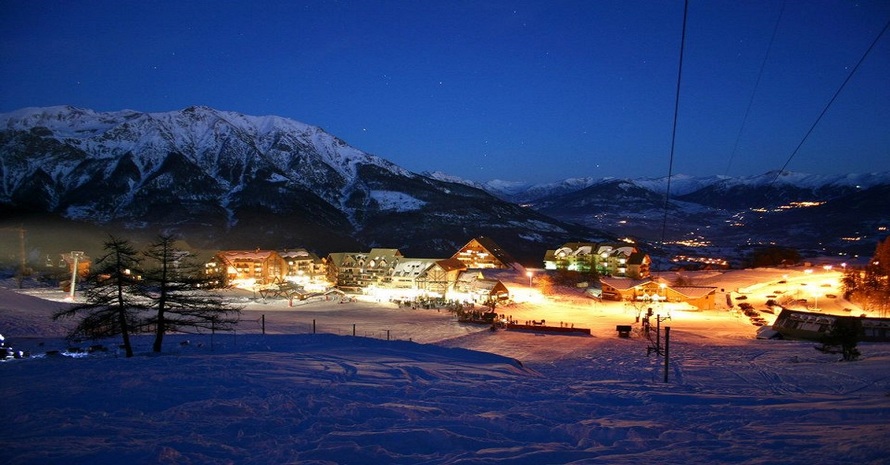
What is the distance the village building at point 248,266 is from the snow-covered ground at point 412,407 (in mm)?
44008

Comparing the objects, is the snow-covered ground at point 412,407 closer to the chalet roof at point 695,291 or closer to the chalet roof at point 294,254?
the chalet roof at point 695,291

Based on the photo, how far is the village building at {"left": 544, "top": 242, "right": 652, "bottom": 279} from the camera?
229 ft

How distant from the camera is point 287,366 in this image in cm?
1741

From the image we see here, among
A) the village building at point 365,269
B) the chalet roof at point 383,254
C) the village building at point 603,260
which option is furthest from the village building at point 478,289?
the village building at point 603,260

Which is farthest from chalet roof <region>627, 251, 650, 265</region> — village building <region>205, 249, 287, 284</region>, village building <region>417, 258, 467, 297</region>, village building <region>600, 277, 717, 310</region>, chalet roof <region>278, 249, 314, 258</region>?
village building <region>205, 249, 287, 284</region>

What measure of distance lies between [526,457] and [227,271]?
68955mm

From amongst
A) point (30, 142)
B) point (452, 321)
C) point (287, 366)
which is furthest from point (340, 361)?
point (30, 142)

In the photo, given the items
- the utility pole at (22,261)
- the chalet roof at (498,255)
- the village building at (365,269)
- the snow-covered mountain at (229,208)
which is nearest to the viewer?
the utility pole at (22,261)

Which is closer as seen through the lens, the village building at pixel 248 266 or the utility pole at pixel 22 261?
the utility pole at pixel 22 261

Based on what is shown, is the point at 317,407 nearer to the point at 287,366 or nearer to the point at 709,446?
the point at 287,366

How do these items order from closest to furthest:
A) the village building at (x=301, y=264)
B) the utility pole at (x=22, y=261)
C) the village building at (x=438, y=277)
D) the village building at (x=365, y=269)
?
the utility pole at (x=22, y=261)
the village building at (x=438, y=277)
the village building at (x=365, y=269)
the village building at (x=301, y=264)

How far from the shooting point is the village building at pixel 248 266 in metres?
69.1

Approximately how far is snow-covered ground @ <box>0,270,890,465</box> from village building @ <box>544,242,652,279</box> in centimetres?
4439

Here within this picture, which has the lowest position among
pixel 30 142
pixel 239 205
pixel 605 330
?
pixel 605 330
